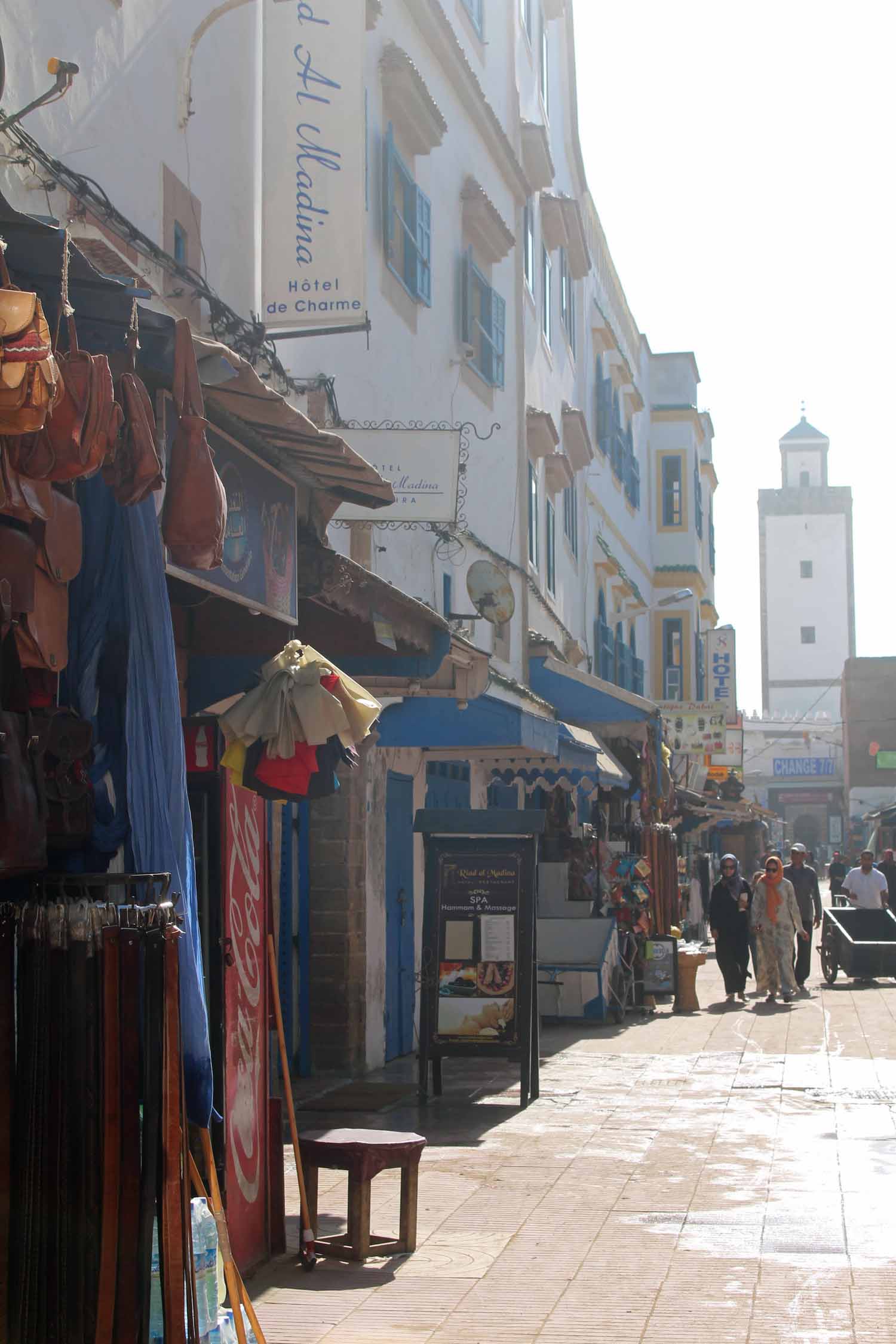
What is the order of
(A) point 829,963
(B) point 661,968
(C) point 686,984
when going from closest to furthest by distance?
(C) point 686,984 → (B) point 661,968 → (A) point 829,963

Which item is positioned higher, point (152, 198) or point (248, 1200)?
point (152, 198)

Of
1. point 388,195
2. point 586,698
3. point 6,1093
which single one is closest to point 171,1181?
point 6,1093

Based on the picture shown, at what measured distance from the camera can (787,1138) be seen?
9.84 metres

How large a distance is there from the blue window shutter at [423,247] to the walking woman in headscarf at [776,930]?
7.46 meters

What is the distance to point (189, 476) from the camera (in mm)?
4750

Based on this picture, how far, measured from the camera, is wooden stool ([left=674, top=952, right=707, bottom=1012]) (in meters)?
17.5

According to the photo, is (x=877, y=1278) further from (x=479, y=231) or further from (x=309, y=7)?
(x=479, y=231)

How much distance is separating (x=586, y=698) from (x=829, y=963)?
211 inches

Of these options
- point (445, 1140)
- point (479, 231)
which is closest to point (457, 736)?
point (445, 1140)

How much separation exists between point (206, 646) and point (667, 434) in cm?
3294

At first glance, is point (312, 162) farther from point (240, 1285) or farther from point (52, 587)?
point (240, 1285)

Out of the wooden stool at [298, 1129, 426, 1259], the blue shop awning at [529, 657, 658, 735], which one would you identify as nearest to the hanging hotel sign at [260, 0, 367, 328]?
the wooden stool at [298, 1129, 426, 1259]

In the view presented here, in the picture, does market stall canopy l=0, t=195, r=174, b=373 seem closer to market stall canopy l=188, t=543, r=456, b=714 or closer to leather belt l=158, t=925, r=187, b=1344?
leather belt l=158, t=925, r=187, b=1344

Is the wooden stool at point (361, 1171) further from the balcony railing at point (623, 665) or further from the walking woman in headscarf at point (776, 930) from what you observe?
the balcony railing at point (623, 665)
